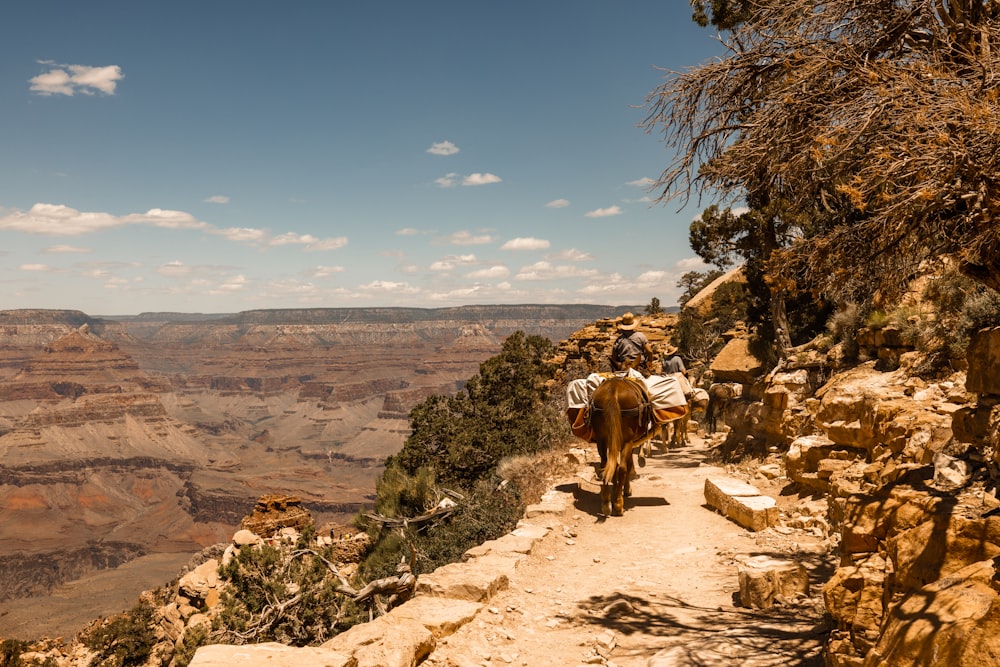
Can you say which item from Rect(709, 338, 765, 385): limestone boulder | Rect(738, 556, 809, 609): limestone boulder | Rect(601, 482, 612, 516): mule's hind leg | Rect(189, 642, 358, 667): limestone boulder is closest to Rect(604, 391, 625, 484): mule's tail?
Rect(601, 482, 612, 516): mule's hind leg

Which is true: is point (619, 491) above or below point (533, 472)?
above

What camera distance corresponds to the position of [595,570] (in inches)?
301

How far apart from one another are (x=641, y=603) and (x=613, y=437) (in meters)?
3.36

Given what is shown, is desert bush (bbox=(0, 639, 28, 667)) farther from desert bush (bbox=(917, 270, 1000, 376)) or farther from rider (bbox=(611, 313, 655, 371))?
desert bush (bbox=(917, 270, 1000, 376))

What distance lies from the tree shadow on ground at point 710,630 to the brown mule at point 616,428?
311 centimetres

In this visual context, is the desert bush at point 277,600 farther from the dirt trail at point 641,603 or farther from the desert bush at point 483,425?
the desert bush at point 483,425

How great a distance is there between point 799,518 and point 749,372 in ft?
24.4

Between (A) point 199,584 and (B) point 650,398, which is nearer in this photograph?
(B) point 650,398

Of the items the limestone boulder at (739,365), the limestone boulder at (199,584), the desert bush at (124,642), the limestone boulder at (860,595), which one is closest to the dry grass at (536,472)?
the limestone boulder at (739,365)

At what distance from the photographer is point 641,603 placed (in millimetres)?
6344

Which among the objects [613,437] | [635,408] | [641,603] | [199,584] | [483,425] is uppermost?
[635,408]

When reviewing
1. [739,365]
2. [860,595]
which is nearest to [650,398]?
[739,365]

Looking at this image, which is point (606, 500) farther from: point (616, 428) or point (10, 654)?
point (10, 654)

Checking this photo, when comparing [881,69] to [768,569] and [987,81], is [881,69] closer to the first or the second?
[987,81]
